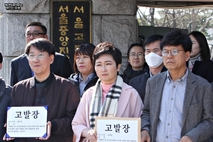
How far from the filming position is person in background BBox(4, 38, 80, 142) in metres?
3.94

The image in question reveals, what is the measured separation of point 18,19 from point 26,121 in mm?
3095

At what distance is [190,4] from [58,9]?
2.57 meters

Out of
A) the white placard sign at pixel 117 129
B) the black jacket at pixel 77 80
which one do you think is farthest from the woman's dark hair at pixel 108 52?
the black jacket at pixel 77 80

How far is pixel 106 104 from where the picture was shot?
377 centimetres

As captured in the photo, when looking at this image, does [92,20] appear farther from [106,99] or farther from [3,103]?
[106,99]

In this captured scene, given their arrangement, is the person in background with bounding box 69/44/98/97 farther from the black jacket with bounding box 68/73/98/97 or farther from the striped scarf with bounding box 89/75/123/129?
the striped scarf with bounding box 89/75/123/129

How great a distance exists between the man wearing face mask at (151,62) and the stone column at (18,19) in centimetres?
240

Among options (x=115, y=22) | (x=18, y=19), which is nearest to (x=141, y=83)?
(x=115, y=22)

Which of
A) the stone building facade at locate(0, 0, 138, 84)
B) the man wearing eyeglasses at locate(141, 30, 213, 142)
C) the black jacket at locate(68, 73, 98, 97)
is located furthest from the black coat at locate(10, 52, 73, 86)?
the stone building facade at locate(0, 0, 138, 84)

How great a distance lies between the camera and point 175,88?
12.4 ft

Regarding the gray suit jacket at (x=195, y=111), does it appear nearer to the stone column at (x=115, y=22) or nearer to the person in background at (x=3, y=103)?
the person in background at (x=3, y=103)

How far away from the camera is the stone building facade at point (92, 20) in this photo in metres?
6.55

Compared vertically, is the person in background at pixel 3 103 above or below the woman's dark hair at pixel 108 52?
below

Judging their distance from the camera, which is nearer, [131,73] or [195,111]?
[195,111]
